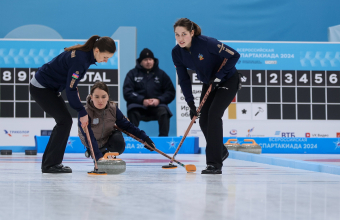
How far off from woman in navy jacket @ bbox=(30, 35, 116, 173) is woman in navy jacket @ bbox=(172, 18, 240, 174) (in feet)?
1.78

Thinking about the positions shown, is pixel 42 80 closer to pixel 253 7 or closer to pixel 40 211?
pixel 40 211

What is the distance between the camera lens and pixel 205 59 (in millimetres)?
2934

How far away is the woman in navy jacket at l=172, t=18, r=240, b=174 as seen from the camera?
2.82 m

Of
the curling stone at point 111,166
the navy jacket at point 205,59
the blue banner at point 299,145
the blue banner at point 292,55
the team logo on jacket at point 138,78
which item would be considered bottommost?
the blue banner at point 299,145

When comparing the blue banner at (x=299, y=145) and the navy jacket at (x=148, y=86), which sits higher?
the navy jacket at (x=148, y=86)

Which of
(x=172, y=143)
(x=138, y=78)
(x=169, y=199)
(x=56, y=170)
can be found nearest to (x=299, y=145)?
(x=172, y=143)

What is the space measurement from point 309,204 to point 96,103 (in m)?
2.30

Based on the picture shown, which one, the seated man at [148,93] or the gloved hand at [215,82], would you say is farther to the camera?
the seated man at [148,93]

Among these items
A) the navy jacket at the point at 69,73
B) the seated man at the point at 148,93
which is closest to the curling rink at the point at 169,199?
the navy jacket at the point at 69,73

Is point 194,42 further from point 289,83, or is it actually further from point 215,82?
point 289,83

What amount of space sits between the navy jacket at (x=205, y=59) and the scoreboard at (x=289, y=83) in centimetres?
392

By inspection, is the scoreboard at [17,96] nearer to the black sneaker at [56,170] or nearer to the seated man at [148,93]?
the seated man at [148,93]

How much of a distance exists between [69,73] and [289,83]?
517 cm

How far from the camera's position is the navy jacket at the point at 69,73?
267 centimetres
